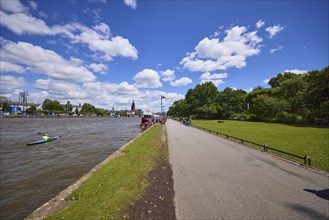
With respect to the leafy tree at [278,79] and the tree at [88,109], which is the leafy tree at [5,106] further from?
the leafy tree at [278,79]

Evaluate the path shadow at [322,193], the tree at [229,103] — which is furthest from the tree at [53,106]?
the path shadow at [322,193]

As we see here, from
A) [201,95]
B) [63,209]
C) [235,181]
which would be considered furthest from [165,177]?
[201,95]

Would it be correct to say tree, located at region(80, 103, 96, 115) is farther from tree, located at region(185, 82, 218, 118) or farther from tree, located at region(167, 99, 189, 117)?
tree, located at region(185, 82, 218, 118)

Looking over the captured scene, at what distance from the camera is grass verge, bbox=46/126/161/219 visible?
484 cm

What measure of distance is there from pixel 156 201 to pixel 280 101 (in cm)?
5758

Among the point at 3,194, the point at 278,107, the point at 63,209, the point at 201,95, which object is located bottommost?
the point at 3,194

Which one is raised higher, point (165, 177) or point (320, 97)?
point (320, 97)

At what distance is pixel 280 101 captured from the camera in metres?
51.9

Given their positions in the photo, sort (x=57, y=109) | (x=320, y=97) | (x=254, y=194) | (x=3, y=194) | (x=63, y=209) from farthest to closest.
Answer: (x=57, y=109), (x=320, y=97), (x=3, y=194), (x=254, y=194), (x=63, y=209)

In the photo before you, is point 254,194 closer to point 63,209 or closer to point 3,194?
point 63,209

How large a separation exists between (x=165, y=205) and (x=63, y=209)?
2924 mm

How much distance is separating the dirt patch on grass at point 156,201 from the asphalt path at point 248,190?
0.24m

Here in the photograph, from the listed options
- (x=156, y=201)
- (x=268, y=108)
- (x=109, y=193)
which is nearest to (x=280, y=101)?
(x=268, y=108)

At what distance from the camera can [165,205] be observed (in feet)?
17.5
